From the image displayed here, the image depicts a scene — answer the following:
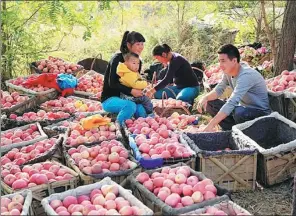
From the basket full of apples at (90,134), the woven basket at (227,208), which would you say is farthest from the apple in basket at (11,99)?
the woven basket at (227,208)

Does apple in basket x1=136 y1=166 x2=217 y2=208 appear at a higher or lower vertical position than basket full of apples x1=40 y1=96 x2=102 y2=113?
lower

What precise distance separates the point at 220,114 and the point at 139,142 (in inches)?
40.1

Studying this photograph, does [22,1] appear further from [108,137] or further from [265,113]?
[265,113]

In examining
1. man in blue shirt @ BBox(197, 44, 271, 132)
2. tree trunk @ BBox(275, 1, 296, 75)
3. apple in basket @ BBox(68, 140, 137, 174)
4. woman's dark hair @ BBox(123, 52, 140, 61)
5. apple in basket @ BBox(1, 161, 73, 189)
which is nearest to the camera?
apple in basket @ BBox(1, 161, 73, 189)

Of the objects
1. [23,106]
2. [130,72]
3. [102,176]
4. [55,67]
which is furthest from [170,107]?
[55,67]

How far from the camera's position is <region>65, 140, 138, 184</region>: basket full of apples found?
4.12 m

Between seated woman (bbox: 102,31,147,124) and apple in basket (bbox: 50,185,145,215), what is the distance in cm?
225

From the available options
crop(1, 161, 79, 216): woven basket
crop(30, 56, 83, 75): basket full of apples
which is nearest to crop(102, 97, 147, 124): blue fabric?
crop(1, 161, 79, 216): woven basket

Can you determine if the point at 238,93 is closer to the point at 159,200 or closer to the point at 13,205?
the point at 159,200

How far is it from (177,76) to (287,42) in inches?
71.9

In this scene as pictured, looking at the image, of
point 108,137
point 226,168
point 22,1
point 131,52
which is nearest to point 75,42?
point 22,1

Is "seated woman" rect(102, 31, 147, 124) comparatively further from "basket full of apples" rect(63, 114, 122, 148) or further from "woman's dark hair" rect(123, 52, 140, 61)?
"basket full of apples" rect(63, 114, 122, 148)

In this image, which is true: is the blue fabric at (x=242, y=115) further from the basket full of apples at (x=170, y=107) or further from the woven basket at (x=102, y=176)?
the woven basket at (x=102, y=176)

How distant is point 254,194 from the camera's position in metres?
4.46
